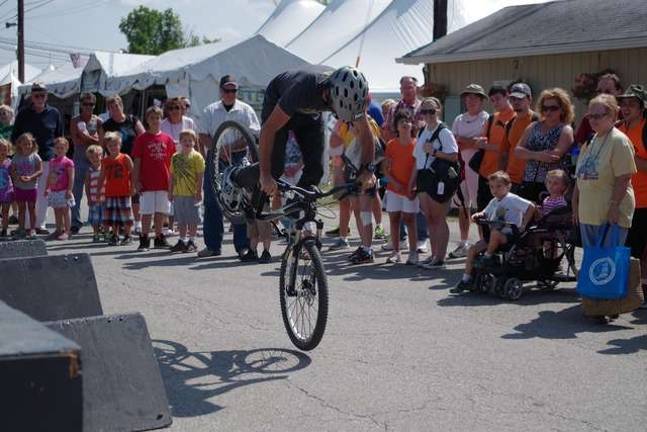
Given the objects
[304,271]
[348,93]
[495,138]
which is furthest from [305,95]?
[495,138]

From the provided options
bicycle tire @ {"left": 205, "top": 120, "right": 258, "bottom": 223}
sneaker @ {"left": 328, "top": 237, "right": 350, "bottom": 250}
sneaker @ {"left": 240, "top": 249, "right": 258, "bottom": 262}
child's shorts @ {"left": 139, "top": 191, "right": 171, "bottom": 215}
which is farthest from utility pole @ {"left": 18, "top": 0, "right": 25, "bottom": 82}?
bicycle tire @ {"left": 205, "top": 120, "right": 258, "bottom": 223}

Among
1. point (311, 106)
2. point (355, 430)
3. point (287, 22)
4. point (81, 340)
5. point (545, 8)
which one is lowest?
point (355, 430)

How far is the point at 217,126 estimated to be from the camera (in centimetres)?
1138

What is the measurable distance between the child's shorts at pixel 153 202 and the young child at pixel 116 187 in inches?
24.5

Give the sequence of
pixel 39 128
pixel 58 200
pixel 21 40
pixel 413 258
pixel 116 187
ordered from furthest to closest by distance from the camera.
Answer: pixel 21 40 < pixel 39 128 < pixel 58 200 < pixel 116 187 < pixel 413 258

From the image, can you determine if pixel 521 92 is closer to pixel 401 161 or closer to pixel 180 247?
pixel 401 161

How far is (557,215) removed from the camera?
9.16m

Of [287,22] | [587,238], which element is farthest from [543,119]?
[287,22]

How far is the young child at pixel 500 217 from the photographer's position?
907 centimetres

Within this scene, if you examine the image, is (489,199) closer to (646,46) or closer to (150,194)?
(150,194)

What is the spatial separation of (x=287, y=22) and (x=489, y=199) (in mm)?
31733

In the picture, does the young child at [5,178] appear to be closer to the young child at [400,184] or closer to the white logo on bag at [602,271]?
the young child at [400,184]

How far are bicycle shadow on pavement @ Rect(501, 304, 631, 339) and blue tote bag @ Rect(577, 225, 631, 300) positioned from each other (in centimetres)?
25

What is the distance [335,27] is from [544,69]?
15.9 metres
